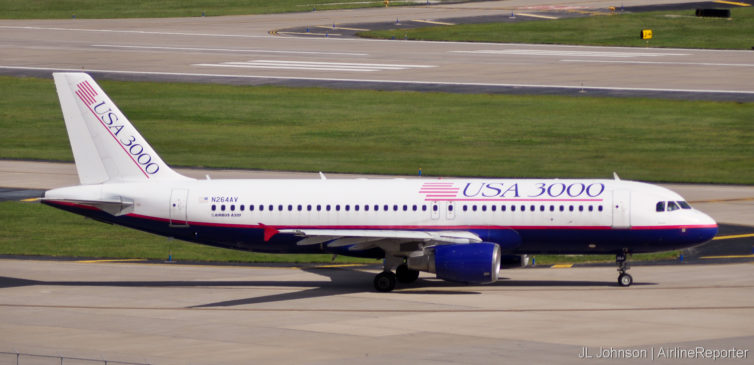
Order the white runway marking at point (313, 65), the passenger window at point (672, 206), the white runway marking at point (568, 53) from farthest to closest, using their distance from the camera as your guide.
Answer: the white runway marking at point (568, 53) → the white runway marking at point (313, 65) → the passenger window at point (672, 206)

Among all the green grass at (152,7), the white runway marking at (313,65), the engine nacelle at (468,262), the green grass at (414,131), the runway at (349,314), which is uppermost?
the green grass at (152,7)

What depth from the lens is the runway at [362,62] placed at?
315 feet

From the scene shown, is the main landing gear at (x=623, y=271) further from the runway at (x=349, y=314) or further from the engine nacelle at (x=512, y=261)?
the engine nacelle at (x=512, y=261)

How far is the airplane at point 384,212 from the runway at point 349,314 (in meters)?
1.49

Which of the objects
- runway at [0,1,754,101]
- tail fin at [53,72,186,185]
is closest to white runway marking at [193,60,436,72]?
runway at [0,1,754,101]

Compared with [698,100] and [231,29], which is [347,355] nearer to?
[698,100]

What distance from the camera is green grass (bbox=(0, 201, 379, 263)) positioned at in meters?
52.0

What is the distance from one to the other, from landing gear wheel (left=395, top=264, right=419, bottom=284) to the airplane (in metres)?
0.05

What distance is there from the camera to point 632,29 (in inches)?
4988

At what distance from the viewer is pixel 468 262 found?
41.6 meters

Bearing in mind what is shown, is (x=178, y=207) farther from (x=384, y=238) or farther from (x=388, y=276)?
(x=388, y=276)

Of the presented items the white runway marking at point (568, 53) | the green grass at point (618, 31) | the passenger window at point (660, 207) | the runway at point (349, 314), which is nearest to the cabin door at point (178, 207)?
the runway at point (349, 314)

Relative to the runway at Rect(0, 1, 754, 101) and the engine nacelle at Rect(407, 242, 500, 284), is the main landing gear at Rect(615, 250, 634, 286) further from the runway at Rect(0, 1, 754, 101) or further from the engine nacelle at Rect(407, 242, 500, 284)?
the runway at Rect(0, 1, 754, 101)

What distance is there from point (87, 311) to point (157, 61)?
73.0 m
